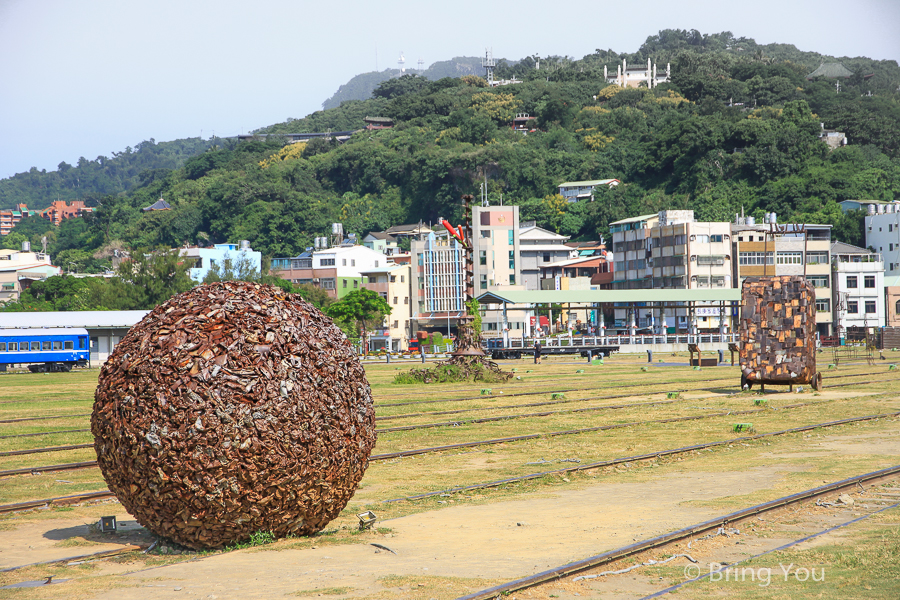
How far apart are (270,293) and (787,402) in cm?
2114

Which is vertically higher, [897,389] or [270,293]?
[270,293]

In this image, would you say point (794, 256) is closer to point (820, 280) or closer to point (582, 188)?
point (820, 280)

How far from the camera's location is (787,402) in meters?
29.1

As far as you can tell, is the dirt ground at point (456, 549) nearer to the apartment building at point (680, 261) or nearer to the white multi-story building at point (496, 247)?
the apartment building at point (680, 261)

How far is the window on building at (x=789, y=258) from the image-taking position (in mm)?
97912

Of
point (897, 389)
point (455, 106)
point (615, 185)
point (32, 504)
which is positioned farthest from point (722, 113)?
point (32, 504)

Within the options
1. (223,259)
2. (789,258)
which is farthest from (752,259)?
(223,259)

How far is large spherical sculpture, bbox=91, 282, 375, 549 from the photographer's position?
10.7 meters

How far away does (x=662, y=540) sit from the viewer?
35.4 ft

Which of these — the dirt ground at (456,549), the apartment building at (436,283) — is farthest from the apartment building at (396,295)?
the dirt ground at (456,549)

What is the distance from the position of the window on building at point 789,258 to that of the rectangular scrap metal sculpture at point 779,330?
69.0 meters

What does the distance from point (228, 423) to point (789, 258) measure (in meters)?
95.1

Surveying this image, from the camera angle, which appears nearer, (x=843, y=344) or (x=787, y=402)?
(x=787, y=402)

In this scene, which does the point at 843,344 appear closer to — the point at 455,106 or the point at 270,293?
the point at 270,293
